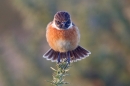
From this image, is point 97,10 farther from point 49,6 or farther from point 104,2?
point 49,6

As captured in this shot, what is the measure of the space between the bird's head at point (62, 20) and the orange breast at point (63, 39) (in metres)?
0.05

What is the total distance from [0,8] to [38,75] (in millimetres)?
4109

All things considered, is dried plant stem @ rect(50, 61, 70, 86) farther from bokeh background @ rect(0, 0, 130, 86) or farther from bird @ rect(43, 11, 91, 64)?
bokeh background @ rect(0, 0, 130, 86)

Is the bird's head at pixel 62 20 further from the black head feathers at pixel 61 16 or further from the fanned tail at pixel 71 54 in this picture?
the fanned tail at pixel 71 54

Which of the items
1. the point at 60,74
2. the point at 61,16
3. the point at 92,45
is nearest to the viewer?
the point at 60,74

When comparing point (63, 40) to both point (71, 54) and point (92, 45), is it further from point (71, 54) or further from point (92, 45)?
point (92, 45)

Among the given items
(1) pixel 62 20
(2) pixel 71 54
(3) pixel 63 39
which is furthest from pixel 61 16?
(2) pixel 71 54

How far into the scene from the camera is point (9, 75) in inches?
142

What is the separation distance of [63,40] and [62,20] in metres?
0.17

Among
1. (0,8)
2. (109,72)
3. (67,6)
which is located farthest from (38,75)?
(0,8)

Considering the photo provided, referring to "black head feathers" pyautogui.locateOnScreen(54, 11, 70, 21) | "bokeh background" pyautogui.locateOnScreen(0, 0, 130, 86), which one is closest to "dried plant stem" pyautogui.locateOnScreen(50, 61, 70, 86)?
"black head feathers" pyautogui.locateOnScreen(54, 11, 70, 21)

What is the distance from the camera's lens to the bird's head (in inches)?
116

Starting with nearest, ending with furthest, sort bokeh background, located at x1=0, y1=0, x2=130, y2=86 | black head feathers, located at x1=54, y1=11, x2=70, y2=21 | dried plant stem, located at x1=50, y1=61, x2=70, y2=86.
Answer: dried plant stem, located at x1=50, y1=61, x2=70, y2=86, black head feathers, located at x1=54, y1=11, x2=70, y2=21, bokeh background, located at x1=0, y1=0, x2=130, y2=86

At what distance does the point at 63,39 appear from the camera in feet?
10.1
